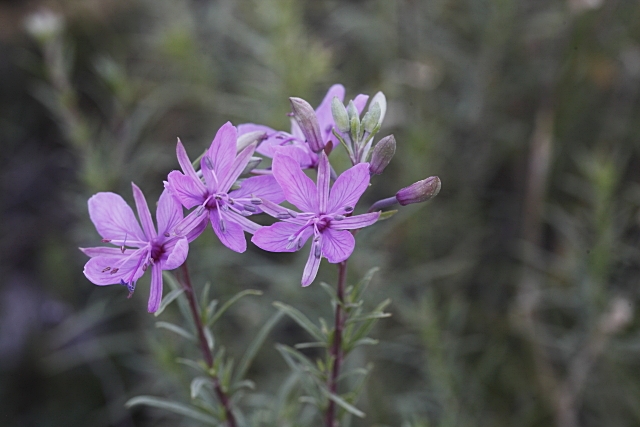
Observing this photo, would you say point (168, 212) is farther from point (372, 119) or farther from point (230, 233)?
point (372, 119)

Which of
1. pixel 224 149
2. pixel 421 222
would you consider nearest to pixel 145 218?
pixel 224 149

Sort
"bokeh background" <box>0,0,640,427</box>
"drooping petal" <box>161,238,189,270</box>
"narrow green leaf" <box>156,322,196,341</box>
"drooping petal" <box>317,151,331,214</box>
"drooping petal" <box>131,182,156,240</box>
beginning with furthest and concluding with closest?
"bokeh background" <box>0,0,640,427</box>
"narrow green leaf" <box>156,322,196,341</box>
"drooping petal" <box>131,182,156,240</box>
"drooping petal" <box>317,151,331,214</box>
"drooping petal" <box>161,238,189,270</box>

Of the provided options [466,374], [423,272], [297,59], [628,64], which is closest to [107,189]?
[297,59]

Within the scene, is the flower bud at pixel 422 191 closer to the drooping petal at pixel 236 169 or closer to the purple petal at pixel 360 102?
the purple petal at pixel 360 102

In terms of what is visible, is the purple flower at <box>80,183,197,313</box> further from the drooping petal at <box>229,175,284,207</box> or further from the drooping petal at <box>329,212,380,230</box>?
the drooping petal at <box>329,212,380,230</box>

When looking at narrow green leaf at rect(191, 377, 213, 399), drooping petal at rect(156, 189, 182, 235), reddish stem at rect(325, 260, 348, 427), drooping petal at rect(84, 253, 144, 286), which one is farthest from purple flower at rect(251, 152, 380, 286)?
narrow green leaf at rect(191, 377, 213, 399)

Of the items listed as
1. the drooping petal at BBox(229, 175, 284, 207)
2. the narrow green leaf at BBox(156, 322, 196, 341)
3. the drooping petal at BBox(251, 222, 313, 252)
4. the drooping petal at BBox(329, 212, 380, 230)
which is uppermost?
the drooping petal at BBox(229, 175, 284, 207)

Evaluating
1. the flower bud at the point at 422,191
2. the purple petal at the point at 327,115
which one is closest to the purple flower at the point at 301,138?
the purple petal at the point at 327,115

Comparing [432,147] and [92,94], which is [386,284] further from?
[92,94]
